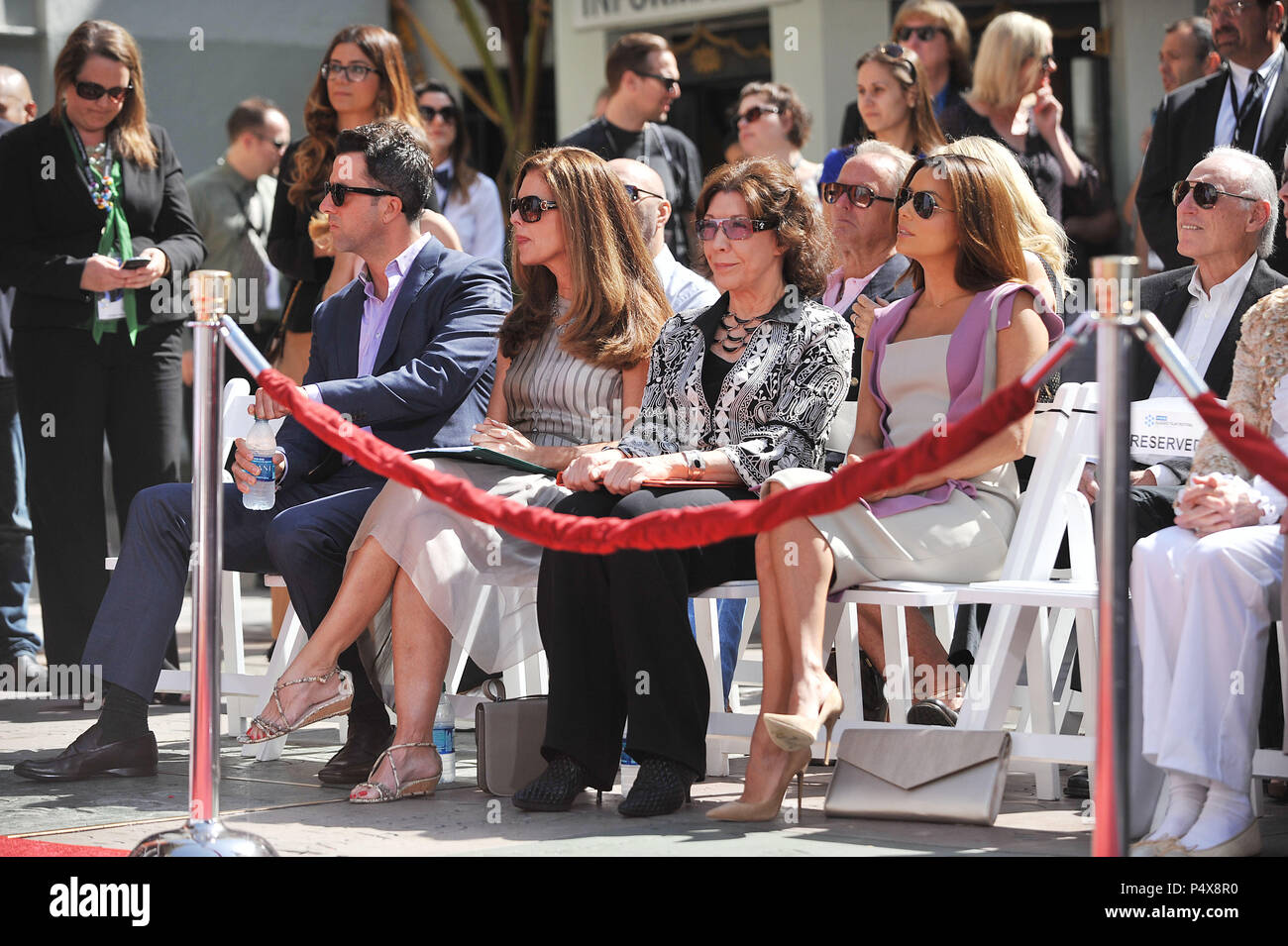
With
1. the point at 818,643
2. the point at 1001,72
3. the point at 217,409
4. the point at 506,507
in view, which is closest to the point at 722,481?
the point at 818,643

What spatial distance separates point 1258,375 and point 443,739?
248 centimetres

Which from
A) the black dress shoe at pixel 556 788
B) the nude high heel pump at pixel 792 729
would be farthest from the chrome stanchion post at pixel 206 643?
the nude high heel pump at pixel 792 729

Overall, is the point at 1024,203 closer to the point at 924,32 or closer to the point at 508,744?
the point at 508,744

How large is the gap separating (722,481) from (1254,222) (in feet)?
5.68

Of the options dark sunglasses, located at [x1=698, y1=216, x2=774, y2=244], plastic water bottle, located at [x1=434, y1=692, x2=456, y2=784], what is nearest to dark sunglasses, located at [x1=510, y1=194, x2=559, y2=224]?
dark sunglasses, located at [x1=698, y1=216, x2=774, y2=244]

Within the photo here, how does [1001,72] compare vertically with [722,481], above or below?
above

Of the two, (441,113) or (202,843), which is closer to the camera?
(202,843)

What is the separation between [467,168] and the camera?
8461 mm

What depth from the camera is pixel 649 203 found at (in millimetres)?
6719

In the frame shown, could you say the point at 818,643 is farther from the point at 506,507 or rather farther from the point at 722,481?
the point at 506,507

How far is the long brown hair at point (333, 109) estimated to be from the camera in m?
7.38

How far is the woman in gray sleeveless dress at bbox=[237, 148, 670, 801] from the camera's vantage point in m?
5.19

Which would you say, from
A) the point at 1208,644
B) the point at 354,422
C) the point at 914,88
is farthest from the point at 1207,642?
the point at 914,88
